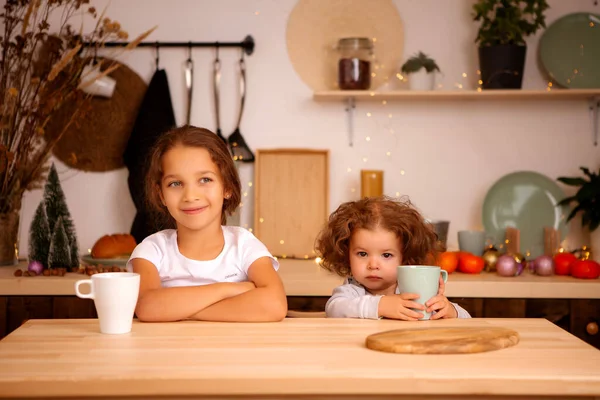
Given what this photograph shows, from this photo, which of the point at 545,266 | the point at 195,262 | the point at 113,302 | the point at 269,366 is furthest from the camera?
the point at 545,266

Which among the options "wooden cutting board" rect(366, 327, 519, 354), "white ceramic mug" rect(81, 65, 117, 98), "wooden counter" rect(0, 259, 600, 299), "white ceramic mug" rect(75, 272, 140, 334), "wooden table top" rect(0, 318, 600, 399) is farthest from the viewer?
"white ceramic mug" rect(81, 65, 117, 98)

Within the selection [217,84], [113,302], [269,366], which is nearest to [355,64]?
[217,84]

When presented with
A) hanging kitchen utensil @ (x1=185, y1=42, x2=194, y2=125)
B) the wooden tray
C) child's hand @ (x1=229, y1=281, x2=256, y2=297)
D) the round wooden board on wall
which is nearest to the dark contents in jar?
the round wooden board on wall

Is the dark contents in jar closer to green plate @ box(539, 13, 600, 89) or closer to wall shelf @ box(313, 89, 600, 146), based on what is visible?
wall shelf @ box(313, 89, 600, 146)

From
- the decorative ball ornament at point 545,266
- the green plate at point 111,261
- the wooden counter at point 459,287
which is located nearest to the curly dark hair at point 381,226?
the wooden counter at point 459,287

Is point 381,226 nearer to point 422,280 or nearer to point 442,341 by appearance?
point 422,280

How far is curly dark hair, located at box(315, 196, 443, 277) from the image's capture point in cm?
145

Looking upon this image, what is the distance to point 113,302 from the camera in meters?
1.01

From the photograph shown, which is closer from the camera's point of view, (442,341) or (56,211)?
(442,341)

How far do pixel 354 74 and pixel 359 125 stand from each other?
22 centimetres

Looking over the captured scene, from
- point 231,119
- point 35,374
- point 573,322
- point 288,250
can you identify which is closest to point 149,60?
point 231,119

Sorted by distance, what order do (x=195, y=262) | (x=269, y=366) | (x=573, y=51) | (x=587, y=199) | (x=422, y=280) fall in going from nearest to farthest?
(x=269, y=366), (x=422, y=280), (x=195, y=262), (x=587, y=199), (x=573, y=51)

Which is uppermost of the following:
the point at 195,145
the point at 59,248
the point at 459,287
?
the point at 195,145

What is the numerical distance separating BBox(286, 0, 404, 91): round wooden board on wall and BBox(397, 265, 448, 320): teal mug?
1.41 m
